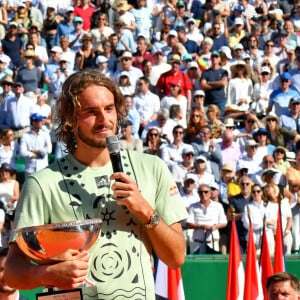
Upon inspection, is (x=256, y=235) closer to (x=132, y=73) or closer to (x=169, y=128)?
(x=169, y=128)

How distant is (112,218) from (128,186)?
0.96 feet

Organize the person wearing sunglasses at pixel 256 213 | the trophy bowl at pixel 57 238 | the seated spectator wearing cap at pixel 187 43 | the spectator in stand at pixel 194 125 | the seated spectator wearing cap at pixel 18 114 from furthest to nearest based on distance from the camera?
the seated spectator wearing cap at pixel 187 43, the seated spectator wearing cap at pixel 18 114, the spectator in stand at pixel 194 125, the person wearing sunglasses at pixel 256 213, the trophy bowl at pixel 57 238

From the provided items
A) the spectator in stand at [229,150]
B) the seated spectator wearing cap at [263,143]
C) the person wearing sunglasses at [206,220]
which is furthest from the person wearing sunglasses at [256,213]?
the seated spectator wearing cap at [263,143]

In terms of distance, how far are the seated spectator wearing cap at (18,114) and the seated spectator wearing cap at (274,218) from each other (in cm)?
458

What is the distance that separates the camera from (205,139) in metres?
13.6

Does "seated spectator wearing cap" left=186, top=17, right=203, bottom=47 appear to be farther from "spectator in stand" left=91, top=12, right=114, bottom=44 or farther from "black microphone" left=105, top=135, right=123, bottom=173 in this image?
"black microphone" left=105, top=135, right=123, bottom=173

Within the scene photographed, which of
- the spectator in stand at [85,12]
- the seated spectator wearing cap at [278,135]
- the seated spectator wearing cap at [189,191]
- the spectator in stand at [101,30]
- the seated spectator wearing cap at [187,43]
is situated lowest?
the seated spectator wearing cap at [189,191]

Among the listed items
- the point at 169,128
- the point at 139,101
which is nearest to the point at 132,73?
the point at 139,101

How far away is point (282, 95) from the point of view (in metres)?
15.6

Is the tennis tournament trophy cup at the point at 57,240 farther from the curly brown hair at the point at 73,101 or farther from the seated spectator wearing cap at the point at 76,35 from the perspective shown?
the seated spectator wearing cap at the point at 76,35

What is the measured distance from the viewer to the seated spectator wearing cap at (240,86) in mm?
15844

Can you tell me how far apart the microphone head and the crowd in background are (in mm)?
6810

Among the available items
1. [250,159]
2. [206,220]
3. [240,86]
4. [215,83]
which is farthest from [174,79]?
[206,220]

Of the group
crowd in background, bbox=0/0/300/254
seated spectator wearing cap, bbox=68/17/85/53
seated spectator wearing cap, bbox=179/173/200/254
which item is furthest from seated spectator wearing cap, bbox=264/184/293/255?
seated spectator wearing cap, bbox=68/17/85/53
